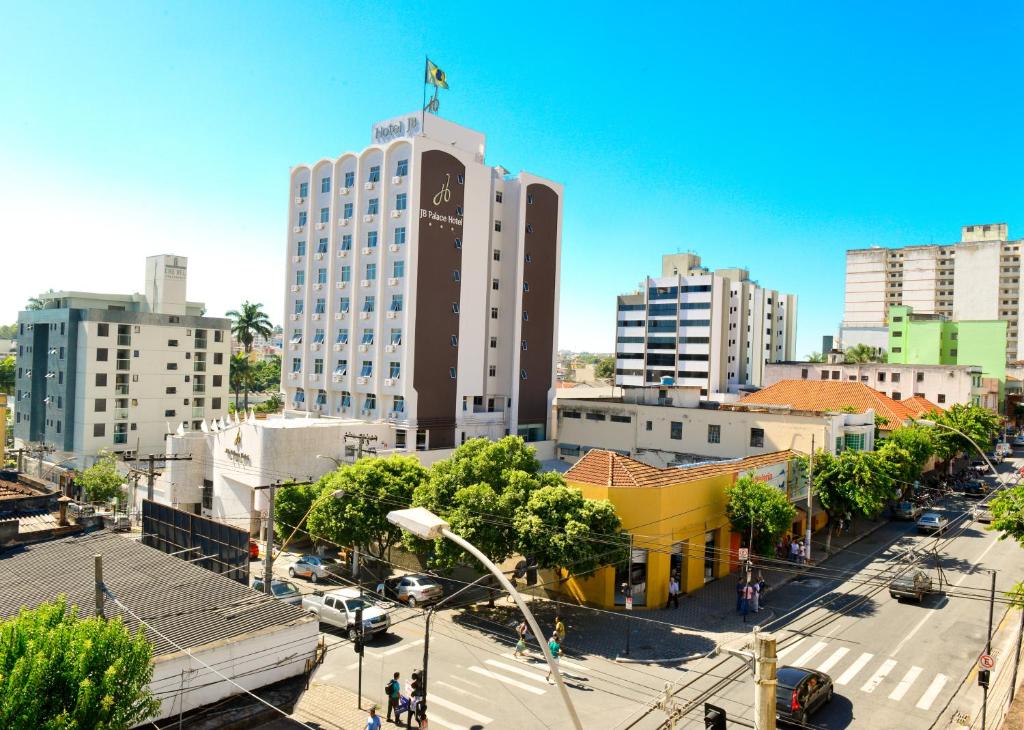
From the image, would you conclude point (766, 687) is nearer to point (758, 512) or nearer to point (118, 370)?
point (758, 512)

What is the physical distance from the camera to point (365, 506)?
32.4 metres

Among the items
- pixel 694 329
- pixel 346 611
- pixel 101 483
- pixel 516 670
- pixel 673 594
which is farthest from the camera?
pixel 694 329

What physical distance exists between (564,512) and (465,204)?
110ft

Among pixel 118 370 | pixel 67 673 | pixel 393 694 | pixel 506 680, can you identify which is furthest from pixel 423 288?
pixel 67 673

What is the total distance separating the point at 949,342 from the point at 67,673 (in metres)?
119

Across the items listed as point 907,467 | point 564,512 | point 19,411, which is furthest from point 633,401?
point 19,411

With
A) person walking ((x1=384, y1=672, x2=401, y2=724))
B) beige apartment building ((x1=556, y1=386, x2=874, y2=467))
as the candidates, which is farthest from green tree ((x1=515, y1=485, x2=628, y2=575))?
beige apartment building ((x1=556, y1=386, x2=874, y2=467))

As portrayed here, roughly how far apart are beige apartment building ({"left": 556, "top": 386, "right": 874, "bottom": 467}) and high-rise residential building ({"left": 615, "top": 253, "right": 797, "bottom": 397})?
136 feet

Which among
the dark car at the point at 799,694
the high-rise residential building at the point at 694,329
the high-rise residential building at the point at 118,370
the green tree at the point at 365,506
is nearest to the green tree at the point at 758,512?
the dark car at the point at 799,694

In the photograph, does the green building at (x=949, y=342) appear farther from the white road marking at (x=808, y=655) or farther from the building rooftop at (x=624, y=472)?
the white road marking at (x=808, y=655)

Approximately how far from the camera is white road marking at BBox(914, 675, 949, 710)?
853 inches

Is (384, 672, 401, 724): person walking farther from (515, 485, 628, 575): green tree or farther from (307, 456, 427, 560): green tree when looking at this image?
(307, 456, 427, 560): green tree

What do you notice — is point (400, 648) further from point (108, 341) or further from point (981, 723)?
point (108, 341)

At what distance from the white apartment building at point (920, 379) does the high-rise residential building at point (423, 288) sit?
46.0 m
